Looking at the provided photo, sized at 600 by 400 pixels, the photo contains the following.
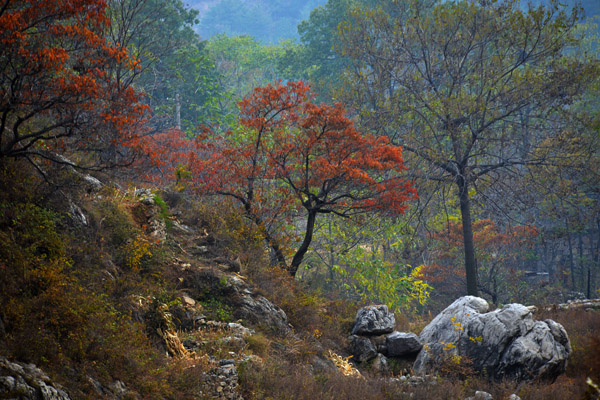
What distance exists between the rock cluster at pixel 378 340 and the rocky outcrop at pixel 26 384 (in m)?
7.92

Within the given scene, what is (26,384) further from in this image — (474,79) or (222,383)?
(474,79)

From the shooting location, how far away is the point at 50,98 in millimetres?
6320

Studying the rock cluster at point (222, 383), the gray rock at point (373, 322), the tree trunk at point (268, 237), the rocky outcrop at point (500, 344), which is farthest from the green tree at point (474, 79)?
the rock cluster at point (222, 383)

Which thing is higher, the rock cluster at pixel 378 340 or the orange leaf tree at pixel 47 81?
the orange leaf tree at pixel 47 81

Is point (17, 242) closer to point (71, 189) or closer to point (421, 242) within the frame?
point (71, 189)

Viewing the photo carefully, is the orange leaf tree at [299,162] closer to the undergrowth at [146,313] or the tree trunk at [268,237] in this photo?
the tree trunk at [268,237]

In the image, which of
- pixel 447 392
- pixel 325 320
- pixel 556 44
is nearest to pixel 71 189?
pixel 325 320

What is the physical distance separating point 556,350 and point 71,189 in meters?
10.6

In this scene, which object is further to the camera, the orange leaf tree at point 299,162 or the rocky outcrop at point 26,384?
the orange leaf tree at point 299,162

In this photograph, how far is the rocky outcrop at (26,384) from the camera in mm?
3635

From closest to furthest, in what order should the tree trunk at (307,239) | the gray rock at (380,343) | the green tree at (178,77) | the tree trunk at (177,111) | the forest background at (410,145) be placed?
the gray rock at (380,343) → the forest background at (410,145) → the tree trunk at (307,239) → the green tree at (178,77) → the tree trunk at (177,111)

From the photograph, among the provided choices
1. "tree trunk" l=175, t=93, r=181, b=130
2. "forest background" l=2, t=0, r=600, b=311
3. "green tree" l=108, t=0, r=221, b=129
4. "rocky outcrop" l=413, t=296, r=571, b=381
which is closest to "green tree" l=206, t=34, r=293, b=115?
"green tree" l=108, t=0, r=221, b=129

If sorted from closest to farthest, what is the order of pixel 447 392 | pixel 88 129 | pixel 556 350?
pixel 88 129 < pixel 447 392 < pixel 556 350

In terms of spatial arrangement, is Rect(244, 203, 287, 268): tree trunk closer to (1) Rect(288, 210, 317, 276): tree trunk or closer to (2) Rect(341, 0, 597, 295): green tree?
(1) Rect(288, 210, 317, 276): tree trunk
